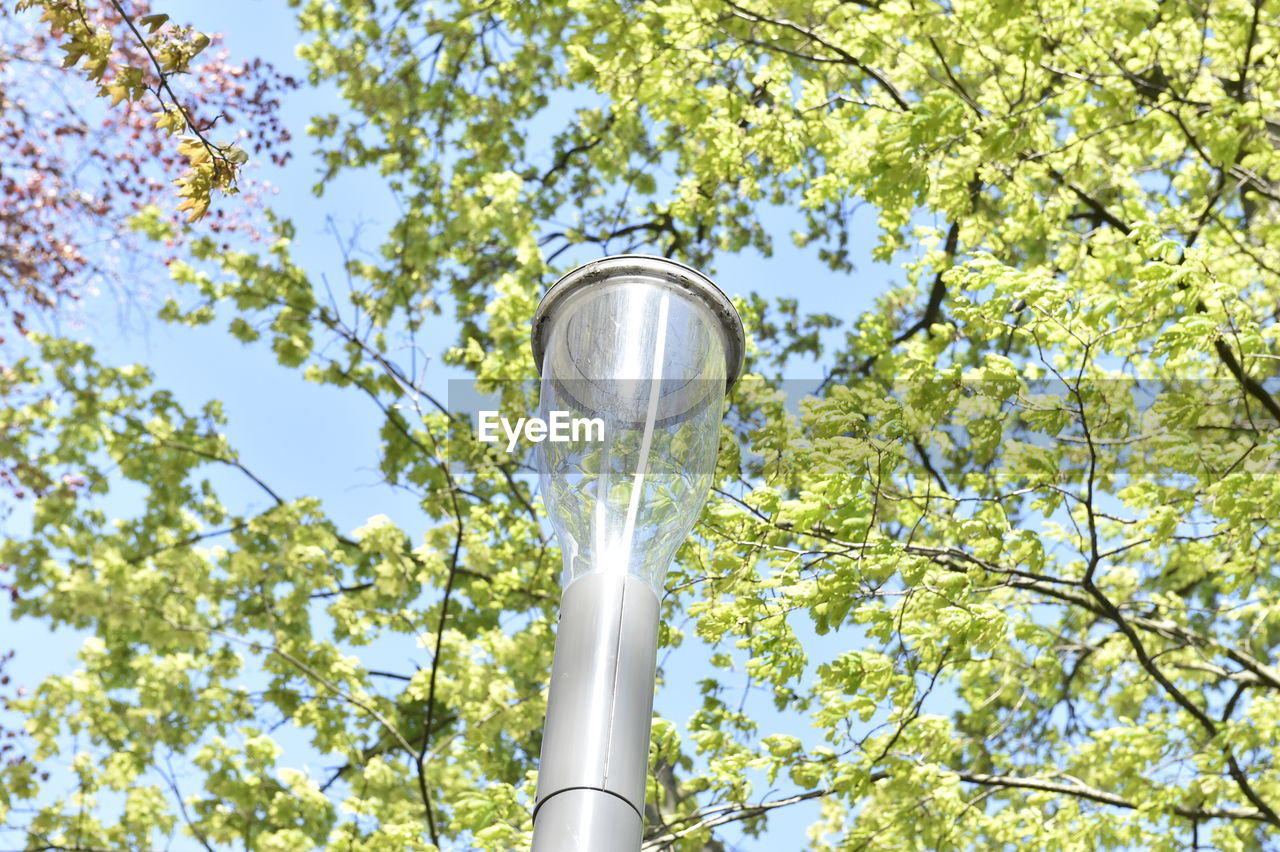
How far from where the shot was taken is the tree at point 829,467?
4.52 metres

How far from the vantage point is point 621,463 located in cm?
228

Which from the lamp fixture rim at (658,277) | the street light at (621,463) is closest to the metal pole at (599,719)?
the street light at (621,463)

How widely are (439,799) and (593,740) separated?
5415mm

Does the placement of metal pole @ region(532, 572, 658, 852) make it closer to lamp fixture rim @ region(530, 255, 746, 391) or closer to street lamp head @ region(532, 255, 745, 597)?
street lamp head @ region(532, 255, 745, 597)

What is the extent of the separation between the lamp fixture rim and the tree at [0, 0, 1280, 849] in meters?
1.53

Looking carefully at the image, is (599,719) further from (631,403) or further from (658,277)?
(658,277)

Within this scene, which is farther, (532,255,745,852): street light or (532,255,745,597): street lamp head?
(532,255,745,597): street lamp head

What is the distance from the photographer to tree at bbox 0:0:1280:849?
14.8 feet

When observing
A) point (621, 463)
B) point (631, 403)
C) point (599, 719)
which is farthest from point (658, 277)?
point (599, 719)

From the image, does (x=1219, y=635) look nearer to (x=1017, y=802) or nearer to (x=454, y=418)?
(x=1017, y=802)

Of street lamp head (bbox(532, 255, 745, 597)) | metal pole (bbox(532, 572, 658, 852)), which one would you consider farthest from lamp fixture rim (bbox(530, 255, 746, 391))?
metal pole (bbox(532, 572, 658, 852))

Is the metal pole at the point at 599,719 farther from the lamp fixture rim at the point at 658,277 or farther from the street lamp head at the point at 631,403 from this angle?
the lamp fixture rim at the point at 658,277

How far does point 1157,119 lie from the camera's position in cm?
586

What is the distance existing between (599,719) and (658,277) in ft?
2.78
